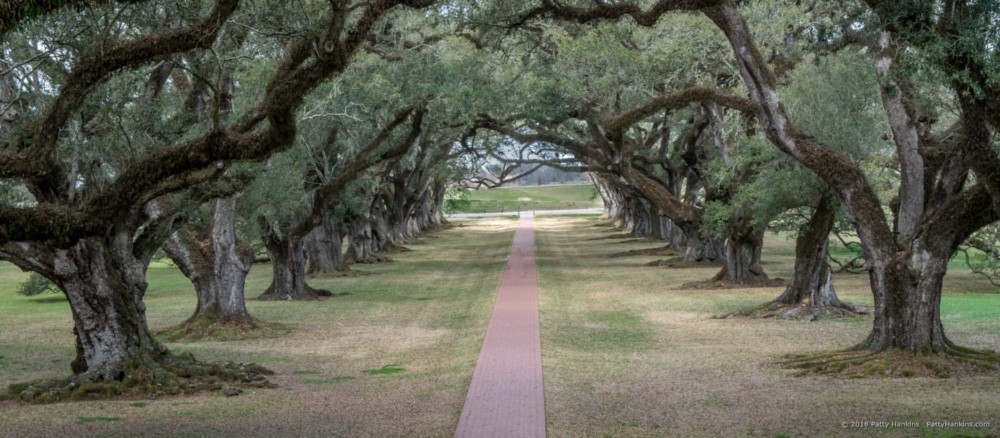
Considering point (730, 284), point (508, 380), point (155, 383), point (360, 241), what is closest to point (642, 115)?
point (508, 380)

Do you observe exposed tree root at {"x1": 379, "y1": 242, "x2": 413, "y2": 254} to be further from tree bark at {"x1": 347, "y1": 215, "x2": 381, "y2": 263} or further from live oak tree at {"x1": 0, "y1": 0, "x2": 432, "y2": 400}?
live oak tree at {"x1": 0, "y1": 0, "x2": 432, "y2": 400}

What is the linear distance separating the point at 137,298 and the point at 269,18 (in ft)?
12.5

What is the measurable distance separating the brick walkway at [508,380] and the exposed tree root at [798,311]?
4231 millimetres

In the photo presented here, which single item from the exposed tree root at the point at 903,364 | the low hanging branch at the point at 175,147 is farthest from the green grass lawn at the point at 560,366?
the low hanging branch at the point at 175,147

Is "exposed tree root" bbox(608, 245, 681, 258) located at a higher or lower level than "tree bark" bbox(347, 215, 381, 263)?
lower

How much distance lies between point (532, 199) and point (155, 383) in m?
121

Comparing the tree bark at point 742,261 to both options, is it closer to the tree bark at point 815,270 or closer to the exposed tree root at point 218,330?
the tree bark at point 815,270

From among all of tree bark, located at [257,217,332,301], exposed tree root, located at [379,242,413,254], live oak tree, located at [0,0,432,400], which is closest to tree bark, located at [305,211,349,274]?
tree bark, located at [257,217,332,301]

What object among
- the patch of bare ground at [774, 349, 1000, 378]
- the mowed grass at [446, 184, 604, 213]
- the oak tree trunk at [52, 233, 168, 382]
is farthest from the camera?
the mowed grass at [446, 184, 604, 213]

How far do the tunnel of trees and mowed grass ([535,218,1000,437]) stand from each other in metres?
1.27

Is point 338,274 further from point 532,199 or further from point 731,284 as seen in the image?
point 532,199

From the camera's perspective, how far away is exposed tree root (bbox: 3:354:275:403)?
11.8 meters

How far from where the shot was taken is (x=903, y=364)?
12578mm

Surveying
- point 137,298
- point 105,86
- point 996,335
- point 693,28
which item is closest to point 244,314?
point 137,298
